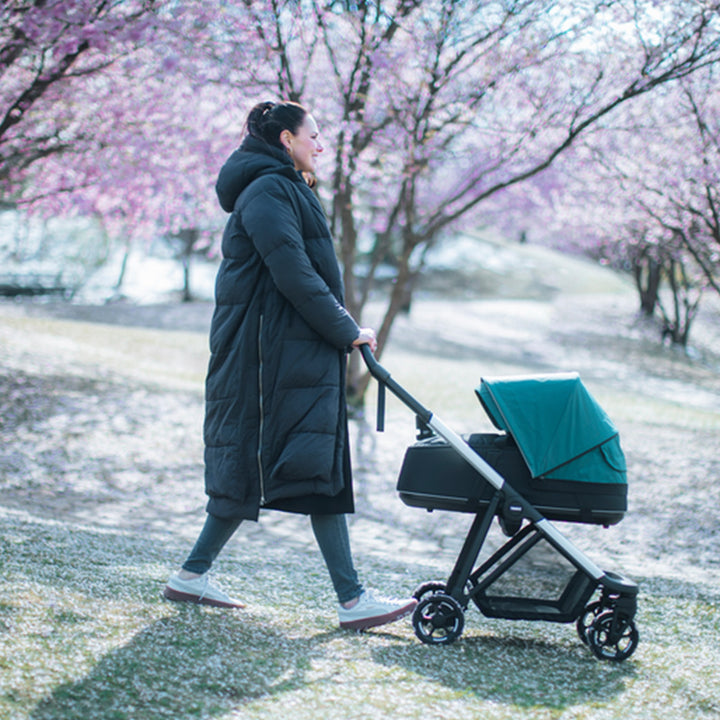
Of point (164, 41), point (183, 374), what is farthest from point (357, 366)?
point (164, 41)

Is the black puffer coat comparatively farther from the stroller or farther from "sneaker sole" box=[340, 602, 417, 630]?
"sneaker sole" box=[340, 602, 417, 630]

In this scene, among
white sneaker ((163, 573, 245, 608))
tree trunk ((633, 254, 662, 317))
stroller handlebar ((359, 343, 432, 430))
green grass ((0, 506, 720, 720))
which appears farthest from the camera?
tree trunk ((633, 254, 662, 317))

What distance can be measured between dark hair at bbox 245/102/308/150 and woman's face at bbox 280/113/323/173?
0.6 inches

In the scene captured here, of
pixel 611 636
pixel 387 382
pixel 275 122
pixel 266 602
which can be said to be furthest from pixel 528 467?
pixel 275 122

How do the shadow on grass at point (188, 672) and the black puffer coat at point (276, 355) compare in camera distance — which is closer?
the shadow on grass at point (188, 672)

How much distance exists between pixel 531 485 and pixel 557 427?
26cm

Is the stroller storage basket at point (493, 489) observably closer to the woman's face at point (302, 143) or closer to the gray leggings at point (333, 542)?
the gray leggings at point (333, 542)

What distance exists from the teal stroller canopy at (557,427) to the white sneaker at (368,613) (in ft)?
2.59

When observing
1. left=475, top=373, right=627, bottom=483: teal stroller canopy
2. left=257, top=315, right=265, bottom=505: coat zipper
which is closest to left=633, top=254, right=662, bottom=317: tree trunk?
left=475, top=373, right=627, bottom=483: teal stroller canopy

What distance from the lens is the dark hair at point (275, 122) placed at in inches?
133

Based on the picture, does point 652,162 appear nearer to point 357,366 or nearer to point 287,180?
point 357,366

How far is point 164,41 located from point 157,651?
7.01 meters

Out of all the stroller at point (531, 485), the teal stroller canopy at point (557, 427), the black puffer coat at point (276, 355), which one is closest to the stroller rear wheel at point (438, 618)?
the stroller at point (531, 485)

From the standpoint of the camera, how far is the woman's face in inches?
134
